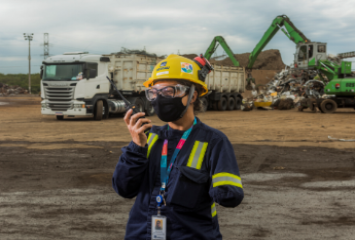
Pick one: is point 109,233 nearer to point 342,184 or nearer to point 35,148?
point 342,184

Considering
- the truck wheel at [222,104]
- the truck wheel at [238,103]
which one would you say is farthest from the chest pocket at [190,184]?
the truck wheel at [238,103]

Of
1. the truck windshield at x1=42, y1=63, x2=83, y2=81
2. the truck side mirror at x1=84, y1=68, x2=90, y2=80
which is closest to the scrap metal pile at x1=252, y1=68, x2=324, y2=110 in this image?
the truck side mirror at x1=84, y1=68, x2=90, y2=80

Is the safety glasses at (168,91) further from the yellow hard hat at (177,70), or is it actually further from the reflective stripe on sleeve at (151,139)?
the reflective stripe on sleeve at (151,139)

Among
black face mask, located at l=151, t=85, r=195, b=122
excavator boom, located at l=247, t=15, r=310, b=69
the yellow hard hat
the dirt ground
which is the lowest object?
the dirt ground

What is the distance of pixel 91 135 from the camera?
45.6 ft

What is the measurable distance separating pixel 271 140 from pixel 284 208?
7517 millimetres

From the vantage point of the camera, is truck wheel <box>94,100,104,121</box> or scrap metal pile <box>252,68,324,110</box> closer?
truck wheel <box>94,100,104,121</box>

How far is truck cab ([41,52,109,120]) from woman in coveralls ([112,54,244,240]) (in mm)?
17117

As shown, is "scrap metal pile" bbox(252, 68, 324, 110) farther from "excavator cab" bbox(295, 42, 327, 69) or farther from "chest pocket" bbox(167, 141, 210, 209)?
"chest pocket" bbox(167, 141, 210, 209)

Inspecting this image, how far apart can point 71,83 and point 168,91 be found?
17333mm

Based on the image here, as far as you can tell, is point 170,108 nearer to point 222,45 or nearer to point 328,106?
point 328,106

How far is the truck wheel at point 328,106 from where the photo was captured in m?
25.4

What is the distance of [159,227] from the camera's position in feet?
6.70

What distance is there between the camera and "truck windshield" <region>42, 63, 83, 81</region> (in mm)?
18875
